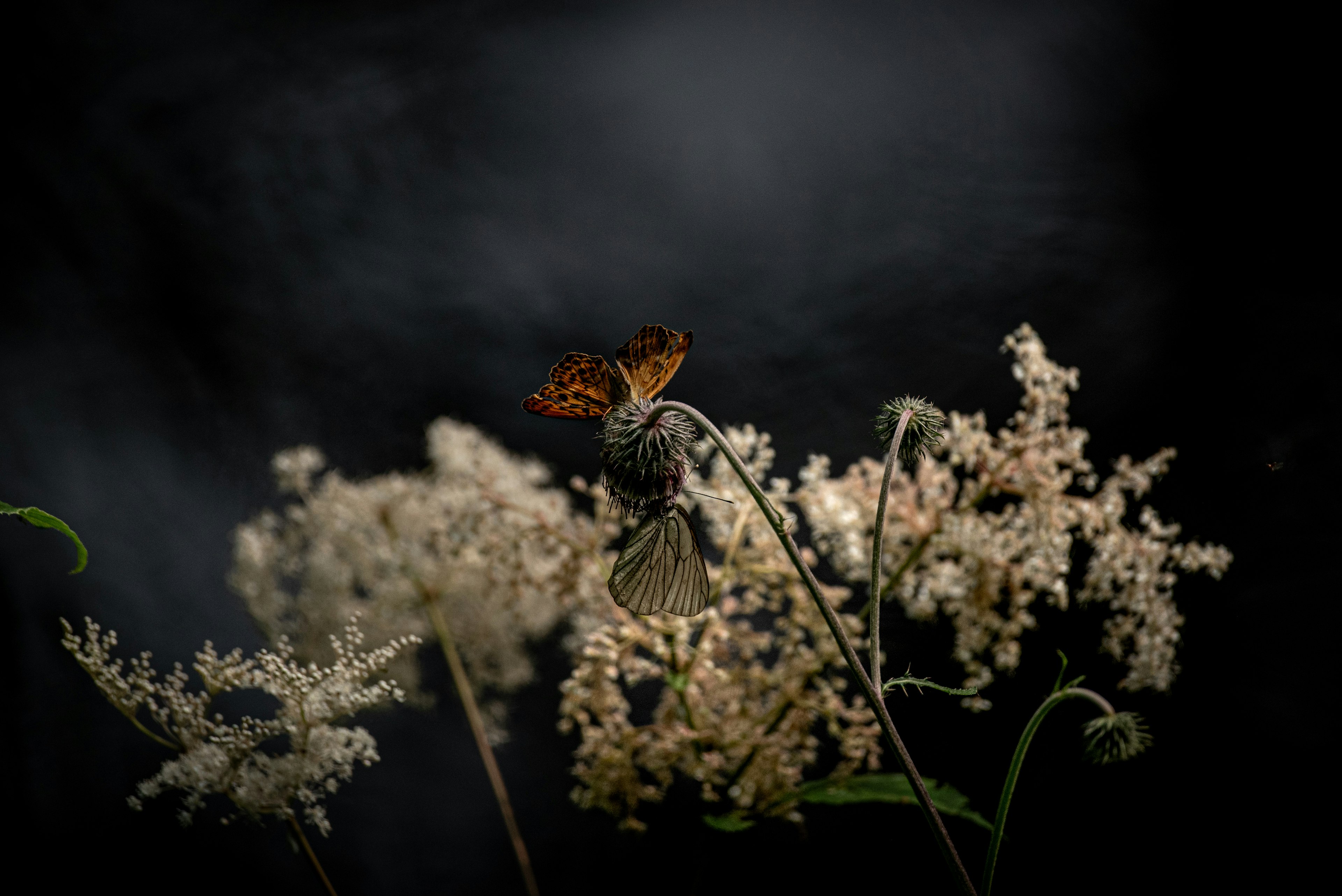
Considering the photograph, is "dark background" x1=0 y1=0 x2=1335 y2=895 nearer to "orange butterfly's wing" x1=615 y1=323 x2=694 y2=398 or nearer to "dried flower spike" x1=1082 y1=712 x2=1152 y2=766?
"dried flower spike" x1=1082 y1=712 x2=1152 y2=766

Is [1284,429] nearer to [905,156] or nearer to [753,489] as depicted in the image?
[905,156]

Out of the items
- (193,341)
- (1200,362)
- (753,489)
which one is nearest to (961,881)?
(753,489)

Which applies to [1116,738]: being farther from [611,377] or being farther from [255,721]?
[255,721]

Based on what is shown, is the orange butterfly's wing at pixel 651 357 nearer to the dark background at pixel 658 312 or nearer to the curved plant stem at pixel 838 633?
the curved plant stem at pixel 838 633

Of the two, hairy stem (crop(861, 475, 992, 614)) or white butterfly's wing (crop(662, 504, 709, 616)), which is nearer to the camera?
white butterfly's wing (crop(662, 504, 709, 616))

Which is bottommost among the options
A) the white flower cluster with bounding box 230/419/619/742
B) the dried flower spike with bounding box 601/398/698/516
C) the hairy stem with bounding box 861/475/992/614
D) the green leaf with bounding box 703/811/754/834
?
the green leaf with bounding box 703/811/754/834

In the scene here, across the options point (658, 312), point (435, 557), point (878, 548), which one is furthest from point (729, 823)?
point (658, 312)

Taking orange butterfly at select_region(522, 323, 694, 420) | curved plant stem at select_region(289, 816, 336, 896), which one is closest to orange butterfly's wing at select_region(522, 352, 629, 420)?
orange butterfly at select_region(522, 323, 694, 420)
